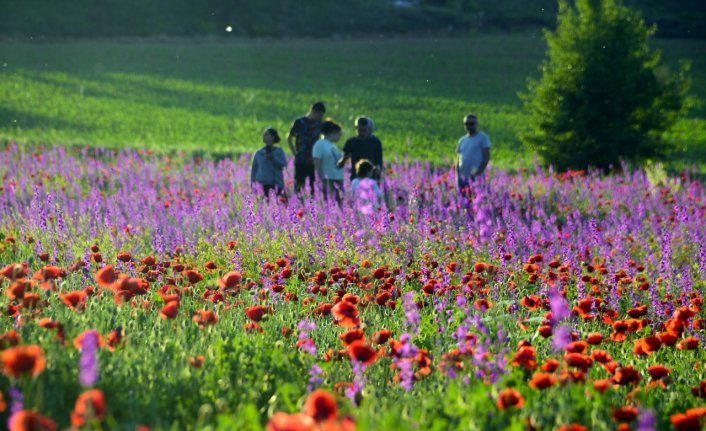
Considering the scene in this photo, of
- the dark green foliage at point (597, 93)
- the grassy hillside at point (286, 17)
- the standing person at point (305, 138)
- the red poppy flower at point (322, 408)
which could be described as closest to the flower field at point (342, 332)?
the red poppy flower at point (322, 408)

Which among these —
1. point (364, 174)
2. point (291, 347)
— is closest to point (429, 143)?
point (364, 174)

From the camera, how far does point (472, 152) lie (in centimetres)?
1037

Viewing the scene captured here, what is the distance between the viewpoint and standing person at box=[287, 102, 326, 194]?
983 cm

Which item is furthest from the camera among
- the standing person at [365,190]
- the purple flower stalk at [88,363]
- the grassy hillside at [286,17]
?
the grassy hillside at [286,17]

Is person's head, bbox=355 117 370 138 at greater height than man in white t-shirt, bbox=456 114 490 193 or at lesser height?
greater

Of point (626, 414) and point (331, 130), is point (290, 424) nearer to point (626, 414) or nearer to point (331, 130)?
point (626, 414)

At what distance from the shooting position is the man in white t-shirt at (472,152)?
1025cm

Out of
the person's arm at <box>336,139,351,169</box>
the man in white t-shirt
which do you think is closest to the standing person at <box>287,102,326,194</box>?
the person's arm at <box>336,139,351,169</box>

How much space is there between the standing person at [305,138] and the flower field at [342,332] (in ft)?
5.20

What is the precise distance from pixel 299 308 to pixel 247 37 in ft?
174

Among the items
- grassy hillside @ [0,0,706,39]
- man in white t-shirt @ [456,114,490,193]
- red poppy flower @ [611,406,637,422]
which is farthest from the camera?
grassy hillside @ [0,0,706,39]

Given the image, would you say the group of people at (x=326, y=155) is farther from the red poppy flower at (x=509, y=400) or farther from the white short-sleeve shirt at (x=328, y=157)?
the red poppy flower at (x=509, y=400)

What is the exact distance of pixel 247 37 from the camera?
56.4 meters

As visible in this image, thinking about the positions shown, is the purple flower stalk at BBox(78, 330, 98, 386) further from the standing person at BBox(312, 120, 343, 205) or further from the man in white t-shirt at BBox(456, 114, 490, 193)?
the man in white t-shirt at BBox(456, 114, 490, 193)
